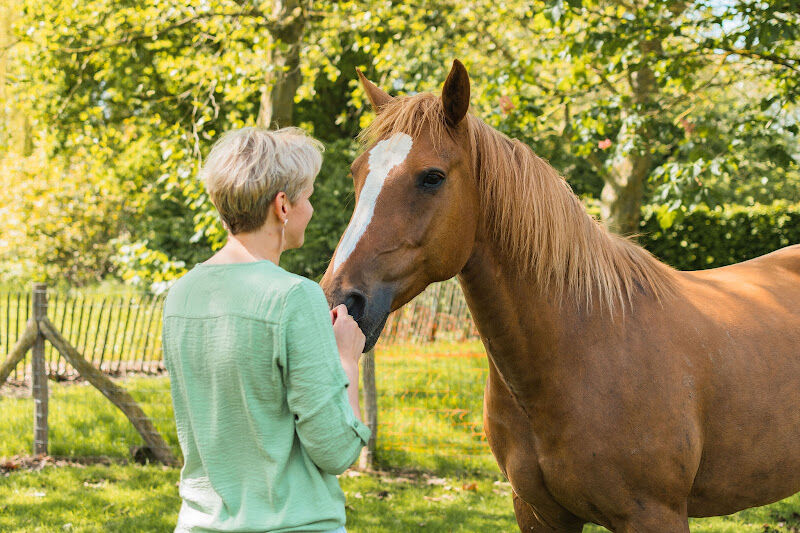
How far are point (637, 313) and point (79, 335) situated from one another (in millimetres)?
6522

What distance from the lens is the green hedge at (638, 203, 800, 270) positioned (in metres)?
12.9

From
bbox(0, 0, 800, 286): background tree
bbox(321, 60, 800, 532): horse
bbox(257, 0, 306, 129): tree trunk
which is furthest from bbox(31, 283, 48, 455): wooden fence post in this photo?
bbox(321, 60, 800, 532): horse

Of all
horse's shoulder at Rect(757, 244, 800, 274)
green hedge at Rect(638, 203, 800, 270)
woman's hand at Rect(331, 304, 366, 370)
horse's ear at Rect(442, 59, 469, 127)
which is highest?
horse's ear at Rect(442, 59, 469, 127)

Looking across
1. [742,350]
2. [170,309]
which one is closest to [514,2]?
[742,350]

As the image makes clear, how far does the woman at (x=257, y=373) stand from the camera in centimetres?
144

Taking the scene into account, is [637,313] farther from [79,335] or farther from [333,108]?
[333,108]

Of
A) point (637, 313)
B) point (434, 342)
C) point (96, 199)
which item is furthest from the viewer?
point (96, 199)

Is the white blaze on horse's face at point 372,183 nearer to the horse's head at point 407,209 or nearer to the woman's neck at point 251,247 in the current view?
the horse's head at point 407,209

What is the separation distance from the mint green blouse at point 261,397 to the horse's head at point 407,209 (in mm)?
484

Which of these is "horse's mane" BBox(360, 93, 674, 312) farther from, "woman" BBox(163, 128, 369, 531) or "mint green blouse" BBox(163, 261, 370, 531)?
"mint green blouse" BBox(163, 261, 370, 531)

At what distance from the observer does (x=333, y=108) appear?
49.4 feet

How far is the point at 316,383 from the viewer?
1.43 meters

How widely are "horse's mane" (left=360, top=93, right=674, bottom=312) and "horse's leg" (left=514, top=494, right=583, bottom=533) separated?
0.86m

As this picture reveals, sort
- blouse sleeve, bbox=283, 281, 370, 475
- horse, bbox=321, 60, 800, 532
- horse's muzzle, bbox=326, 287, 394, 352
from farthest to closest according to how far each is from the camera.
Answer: horse, bbox=321, 60, 800, 532, horse's muzzle, bbox=326, 287, 394, 352, blouse sleeve, bbox=283, 281, 370, 475
